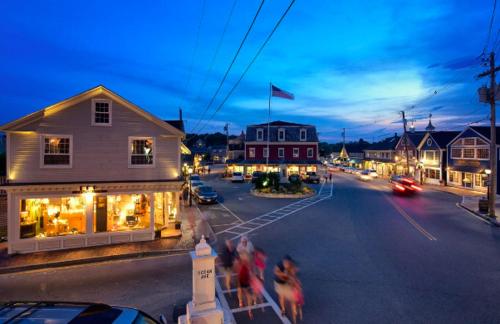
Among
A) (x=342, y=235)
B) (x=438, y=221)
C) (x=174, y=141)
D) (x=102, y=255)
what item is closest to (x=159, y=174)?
(x=174, y=141)

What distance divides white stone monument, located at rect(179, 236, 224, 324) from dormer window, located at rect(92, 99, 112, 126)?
10840mm

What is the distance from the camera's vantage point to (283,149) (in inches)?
1911

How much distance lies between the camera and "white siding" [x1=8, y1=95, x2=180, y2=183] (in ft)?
42.9

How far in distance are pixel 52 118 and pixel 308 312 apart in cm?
1429

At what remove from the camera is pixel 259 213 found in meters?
21.6

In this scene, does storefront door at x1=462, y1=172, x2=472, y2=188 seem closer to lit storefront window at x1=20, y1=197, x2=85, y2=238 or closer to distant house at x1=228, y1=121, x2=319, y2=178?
distant house at x1=228, y1=121, x2=319, y2=178

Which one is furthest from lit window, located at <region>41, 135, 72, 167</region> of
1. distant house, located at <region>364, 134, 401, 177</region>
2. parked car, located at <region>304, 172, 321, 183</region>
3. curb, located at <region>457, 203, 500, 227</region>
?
distant house, located at <region>364, 134, 401, 177</region>

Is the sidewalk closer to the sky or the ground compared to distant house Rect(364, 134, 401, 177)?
closer to the ground

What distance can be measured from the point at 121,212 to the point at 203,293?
9.83 m

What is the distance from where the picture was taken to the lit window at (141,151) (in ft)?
49.3

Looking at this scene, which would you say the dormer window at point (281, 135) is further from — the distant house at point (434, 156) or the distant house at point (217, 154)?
the distant house at point (217, 154)

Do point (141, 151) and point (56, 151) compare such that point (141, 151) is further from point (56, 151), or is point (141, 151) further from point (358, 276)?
point (358, 276)

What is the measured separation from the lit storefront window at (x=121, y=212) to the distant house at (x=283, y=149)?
3390 cm

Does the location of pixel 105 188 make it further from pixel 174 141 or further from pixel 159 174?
pixel 174 141
